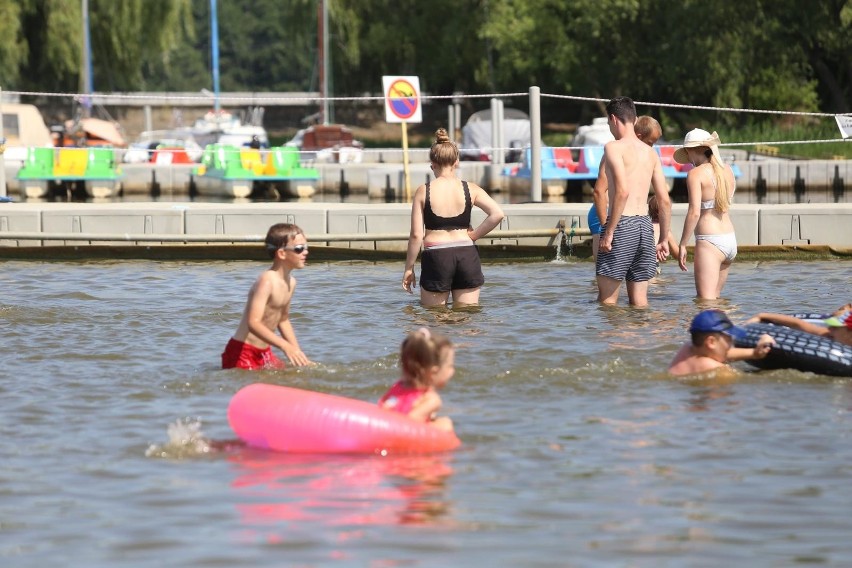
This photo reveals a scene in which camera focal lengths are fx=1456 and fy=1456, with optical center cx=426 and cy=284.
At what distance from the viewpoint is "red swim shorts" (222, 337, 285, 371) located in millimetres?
8828

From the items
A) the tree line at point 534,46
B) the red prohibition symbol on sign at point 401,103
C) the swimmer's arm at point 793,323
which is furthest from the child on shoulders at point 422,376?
the tree line at point 534,46

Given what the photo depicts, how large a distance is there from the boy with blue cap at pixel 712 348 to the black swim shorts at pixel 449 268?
259 cm

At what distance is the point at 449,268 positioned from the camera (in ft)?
35.8

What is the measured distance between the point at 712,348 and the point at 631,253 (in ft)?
7.95

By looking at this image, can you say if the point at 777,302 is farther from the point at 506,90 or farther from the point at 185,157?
the point at 506,90

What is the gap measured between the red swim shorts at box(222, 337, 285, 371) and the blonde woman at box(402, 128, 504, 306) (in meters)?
2.02

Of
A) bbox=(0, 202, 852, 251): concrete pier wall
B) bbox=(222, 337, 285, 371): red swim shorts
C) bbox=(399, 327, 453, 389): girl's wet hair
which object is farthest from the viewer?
bbox=(0, 202, 852, 251): concrete pier wall

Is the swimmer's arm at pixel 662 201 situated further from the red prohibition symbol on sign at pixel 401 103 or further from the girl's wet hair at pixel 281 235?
the red prohibition symbol on sign at pixel 401 103

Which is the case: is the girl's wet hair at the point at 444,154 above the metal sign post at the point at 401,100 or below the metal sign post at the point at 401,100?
below

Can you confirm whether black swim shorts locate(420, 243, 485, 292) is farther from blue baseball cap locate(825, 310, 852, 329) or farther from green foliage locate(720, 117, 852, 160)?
green foliage locate(720, 117, 852, 160)

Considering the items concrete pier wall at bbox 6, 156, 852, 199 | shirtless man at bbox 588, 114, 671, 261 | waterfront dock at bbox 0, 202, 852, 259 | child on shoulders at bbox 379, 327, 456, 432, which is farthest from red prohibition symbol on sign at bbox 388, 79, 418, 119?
child on shoulders at bbox 379, 327, 456, 432

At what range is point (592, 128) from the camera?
34.2m

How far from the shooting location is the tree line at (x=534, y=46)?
4022cm

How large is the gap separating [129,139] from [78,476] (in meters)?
52.5
